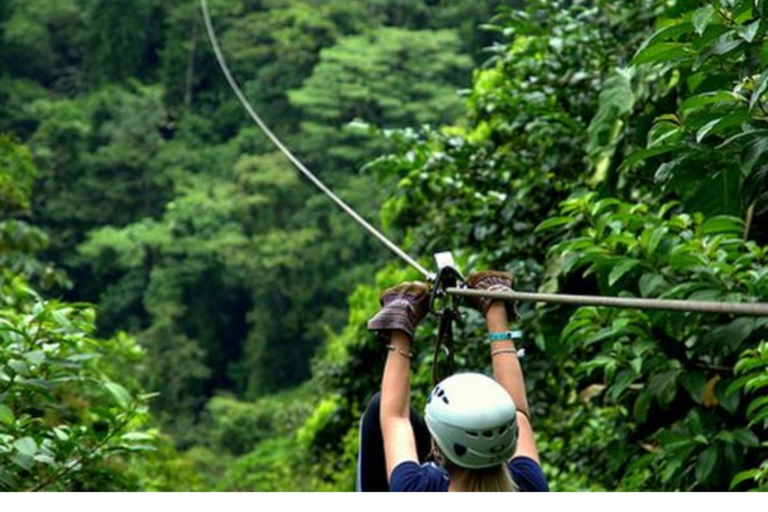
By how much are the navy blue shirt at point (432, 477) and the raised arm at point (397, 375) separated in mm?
27

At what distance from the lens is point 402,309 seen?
1.59 m

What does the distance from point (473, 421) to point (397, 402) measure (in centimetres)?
20

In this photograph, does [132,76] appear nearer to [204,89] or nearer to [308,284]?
[204,89]

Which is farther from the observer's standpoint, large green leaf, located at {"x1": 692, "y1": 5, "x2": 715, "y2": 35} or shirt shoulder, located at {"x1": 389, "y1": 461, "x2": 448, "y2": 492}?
large green leaf, located at {"x1": 692, "y1": 5, "x2": 715, "y2": 35}

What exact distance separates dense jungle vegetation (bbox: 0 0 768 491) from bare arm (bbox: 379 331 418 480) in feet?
1.29

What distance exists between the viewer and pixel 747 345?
2299 mm

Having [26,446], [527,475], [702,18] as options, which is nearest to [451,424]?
[527,475]

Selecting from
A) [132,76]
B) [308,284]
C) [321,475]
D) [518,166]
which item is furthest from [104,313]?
[518,166]

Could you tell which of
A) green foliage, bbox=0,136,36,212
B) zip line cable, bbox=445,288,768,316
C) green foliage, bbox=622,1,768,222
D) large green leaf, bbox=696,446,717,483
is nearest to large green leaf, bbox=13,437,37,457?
zip line cable, bbox=445,288,768,316

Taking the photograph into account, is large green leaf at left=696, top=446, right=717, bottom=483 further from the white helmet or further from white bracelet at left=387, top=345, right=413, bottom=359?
the white helmet

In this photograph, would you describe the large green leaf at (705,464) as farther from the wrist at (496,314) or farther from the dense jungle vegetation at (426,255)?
the wrist at (496,314)

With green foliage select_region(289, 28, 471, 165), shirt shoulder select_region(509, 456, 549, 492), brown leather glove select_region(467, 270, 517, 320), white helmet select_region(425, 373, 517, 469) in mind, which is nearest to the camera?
white helmet select_region(425, 373, 517, 469)

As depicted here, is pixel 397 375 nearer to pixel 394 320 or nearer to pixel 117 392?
pixel 394 320

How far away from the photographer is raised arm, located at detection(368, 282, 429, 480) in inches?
A: 58.6
